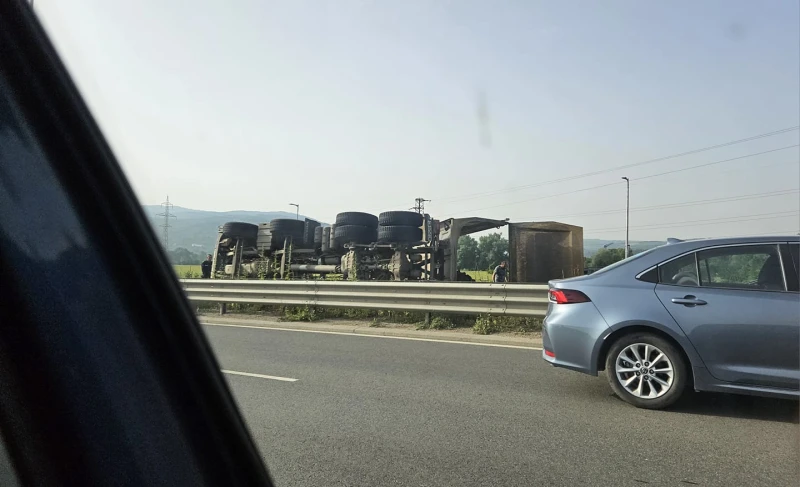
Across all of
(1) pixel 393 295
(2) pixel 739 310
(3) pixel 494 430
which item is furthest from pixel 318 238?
(2) pixel 739 310

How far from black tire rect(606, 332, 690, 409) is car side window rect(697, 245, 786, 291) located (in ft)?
2.17

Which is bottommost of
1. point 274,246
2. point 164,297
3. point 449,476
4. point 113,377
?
point 449,476

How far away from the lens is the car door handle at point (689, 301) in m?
5.14

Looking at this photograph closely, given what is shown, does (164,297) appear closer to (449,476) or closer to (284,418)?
(449,476)

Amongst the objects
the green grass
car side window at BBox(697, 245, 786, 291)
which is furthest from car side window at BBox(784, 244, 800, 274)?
the green grass

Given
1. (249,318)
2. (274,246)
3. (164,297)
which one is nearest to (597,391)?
(164,297)

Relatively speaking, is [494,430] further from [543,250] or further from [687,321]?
[543,250]

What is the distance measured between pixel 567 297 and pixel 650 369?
0.99 m

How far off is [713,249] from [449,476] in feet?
10.8

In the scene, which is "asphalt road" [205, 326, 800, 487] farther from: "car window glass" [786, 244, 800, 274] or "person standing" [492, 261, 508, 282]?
"person standing" [492, 261, 508, 282]

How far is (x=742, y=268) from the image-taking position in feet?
17.1

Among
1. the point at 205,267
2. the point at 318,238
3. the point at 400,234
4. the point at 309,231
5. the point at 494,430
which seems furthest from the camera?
the point at 309,231

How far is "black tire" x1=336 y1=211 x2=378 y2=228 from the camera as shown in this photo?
16.8 meters

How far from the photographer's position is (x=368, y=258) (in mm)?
16344
